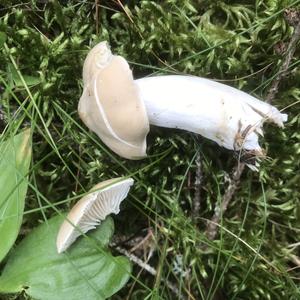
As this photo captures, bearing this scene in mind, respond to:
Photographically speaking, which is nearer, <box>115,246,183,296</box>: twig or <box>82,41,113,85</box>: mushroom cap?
<box>82,41,113,85</box>: mushroom cap

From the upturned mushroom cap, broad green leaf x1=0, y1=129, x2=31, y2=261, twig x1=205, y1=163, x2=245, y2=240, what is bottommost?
twig x1=205, y1=163, x2=245, y2=240

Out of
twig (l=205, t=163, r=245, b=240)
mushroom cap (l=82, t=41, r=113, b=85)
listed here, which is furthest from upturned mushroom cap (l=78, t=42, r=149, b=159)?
twig (l=205, t=163, r=245, b=240)

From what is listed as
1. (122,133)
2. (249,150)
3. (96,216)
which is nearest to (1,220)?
(96,216)

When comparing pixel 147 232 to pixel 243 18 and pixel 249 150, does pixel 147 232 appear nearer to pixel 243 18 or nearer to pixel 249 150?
pixel 249 150

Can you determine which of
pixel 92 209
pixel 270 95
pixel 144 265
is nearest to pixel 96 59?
pixel 92 209

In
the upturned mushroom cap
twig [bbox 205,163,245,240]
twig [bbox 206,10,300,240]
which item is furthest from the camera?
twig [bbox 205,163,245,240]

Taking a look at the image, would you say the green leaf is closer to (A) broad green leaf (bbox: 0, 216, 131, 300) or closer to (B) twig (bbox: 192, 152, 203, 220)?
(A) broad green leaf (bbox: 0, 216, 131, 300)

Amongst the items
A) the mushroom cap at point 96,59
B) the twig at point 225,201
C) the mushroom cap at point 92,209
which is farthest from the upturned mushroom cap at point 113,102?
the twig at point 225,201
